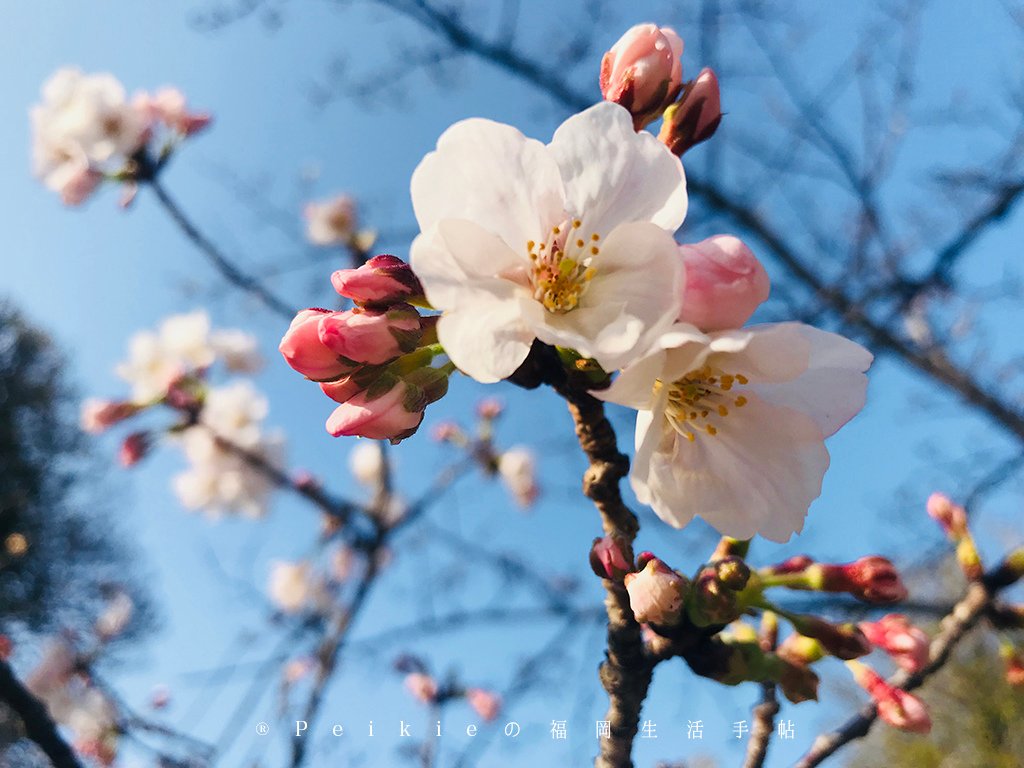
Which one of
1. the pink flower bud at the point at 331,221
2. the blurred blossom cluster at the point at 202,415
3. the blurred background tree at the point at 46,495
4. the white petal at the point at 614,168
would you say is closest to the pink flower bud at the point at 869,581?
the white petal at the point at 614,168

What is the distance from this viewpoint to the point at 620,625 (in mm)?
552

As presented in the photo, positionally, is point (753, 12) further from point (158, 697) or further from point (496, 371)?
point (158, 697)

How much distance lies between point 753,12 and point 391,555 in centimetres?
298

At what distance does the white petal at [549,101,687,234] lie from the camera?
0.52 metres

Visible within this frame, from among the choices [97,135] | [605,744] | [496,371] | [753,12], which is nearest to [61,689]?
[97,135]

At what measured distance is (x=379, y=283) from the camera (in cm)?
52

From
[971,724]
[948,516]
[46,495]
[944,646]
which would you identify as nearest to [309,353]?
[944,646]

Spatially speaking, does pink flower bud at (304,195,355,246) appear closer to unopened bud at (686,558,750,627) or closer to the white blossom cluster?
the white blossom cluster

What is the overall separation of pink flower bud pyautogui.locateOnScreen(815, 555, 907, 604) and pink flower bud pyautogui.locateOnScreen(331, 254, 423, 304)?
1.73ft

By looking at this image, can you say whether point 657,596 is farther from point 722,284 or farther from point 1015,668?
point 1015,668

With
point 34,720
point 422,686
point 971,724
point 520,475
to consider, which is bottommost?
point 971,724

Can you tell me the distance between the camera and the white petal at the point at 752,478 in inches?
20.0

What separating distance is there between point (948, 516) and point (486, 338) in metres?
1.07

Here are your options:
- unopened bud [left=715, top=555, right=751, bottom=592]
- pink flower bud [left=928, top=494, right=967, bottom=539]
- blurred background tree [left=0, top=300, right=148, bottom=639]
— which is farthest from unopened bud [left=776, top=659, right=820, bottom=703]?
blurred background tree [left=0, top=300, right=148, bottom=639]
